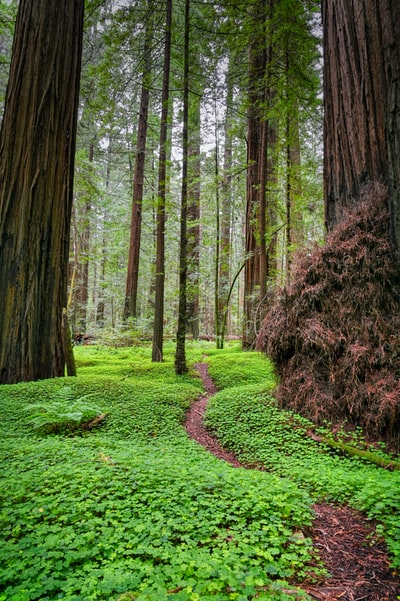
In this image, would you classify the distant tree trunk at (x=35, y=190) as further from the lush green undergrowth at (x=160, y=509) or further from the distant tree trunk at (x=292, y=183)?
the distant tree trunk at (x=292, y=183)

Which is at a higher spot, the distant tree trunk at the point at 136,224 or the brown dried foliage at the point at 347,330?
the distant tree trunk at the point at 136,224

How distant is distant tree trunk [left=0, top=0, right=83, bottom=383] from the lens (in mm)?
5633

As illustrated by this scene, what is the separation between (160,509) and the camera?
2.24 m

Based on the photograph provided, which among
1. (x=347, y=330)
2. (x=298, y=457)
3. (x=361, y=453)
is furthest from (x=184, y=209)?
(x=361, y=453)

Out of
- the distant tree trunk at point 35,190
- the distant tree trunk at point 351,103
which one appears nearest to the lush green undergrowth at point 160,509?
the distant tree trunk at point 35,190

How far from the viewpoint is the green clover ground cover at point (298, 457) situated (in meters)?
2.42

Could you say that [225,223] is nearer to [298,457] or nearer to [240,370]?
[240,370]

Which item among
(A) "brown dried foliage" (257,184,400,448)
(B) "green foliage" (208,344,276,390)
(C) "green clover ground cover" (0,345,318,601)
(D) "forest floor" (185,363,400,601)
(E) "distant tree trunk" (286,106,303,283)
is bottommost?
(D) "forest floor" (185,363,400,601)

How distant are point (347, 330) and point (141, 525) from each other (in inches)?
132

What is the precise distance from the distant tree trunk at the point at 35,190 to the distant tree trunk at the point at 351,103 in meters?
4.74

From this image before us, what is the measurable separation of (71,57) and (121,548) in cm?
769

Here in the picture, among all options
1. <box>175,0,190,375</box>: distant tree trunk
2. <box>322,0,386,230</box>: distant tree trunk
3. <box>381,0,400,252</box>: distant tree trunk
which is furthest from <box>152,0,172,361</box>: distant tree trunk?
<box>381,0,400,252</box>: distant tree trunk

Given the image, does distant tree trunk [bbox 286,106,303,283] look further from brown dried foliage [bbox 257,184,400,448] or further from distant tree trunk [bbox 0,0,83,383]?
distant tree trunk [bbox 0,0,83,383]

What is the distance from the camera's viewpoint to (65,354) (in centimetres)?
623
